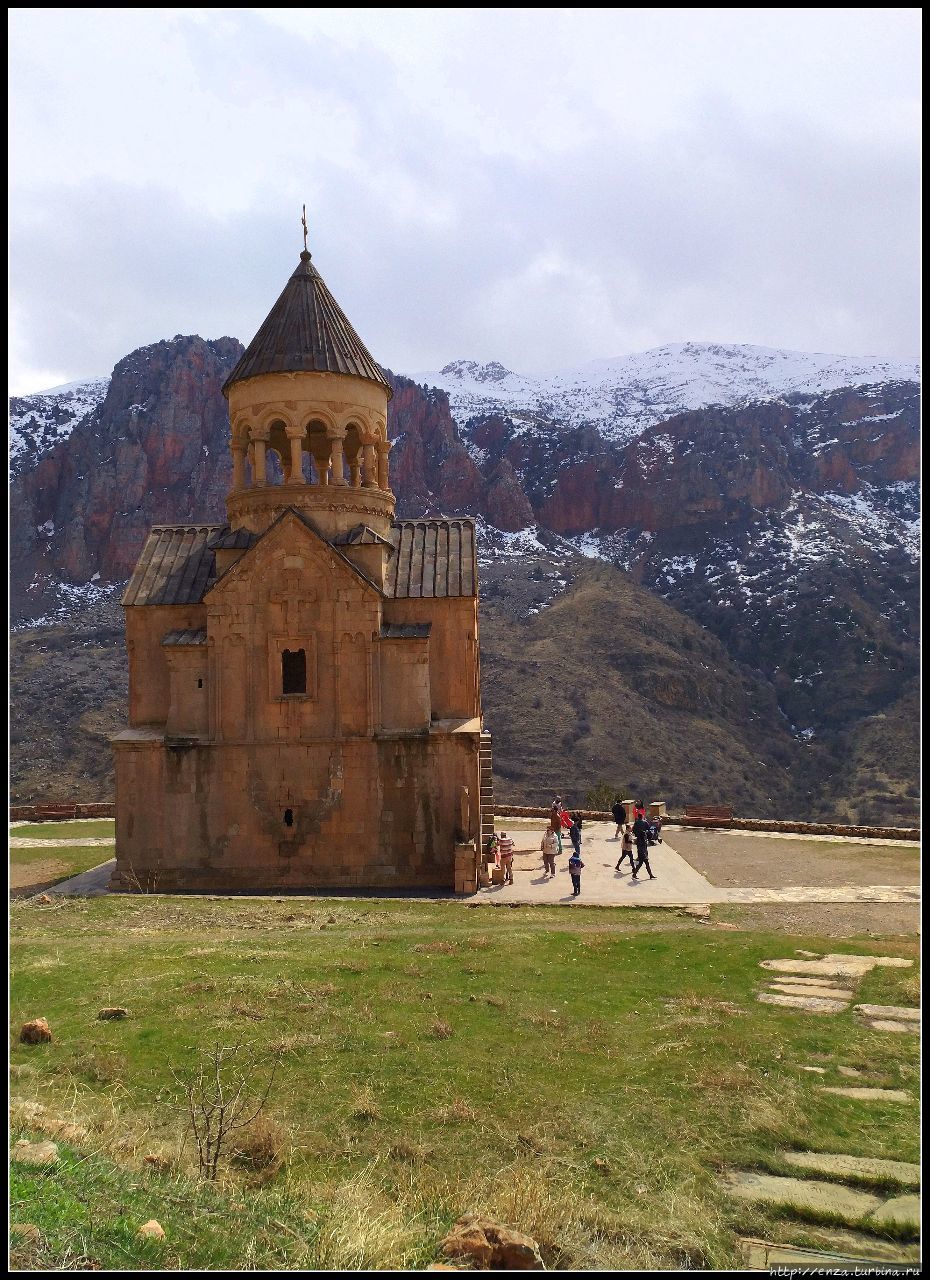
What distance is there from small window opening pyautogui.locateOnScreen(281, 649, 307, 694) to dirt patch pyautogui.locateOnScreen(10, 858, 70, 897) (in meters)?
5.17

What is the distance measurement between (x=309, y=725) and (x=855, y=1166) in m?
12.0

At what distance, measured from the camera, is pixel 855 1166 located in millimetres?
4977

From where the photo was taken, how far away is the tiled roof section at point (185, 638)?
1634 cm

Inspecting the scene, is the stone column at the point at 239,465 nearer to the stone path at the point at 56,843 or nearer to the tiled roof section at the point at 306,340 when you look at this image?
the tiled roof section at the point at 306,340

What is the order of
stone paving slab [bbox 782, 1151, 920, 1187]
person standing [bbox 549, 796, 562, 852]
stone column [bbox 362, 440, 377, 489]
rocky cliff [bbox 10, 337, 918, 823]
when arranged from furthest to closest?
rocky cliff [bbox 10, 337, 918, 823]
stone column [bbox 362, 440, 377, 489]
person standing [bbox 549, 796, 562, 852]
stone paving slab [bbox 782, 1151, 920, 1187]

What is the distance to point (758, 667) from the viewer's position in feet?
207

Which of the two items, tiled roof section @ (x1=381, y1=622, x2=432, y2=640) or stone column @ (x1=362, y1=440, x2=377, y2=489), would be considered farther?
stone column @ (x1=362, y1=440, x2=377, y2=489)

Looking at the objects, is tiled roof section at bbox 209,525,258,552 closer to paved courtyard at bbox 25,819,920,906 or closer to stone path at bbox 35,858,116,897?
stone path at bbox 35,858,116,897

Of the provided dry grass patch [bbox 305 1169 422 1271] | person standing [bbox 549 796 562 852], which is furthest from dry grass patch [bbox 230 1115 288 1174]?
person standing [bbox 549 796 562 852]

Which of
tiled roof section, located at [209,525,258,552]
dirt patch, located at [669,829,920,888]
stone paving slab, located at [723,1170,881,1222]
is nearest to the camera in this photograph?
stone paving slab, located at [723,1170,881,1222]

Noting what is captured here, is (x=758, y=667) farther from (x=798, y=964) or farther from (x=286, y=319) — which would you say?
(x=798, y=964)

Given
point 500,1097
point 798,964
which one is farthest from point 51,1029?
point 798,964

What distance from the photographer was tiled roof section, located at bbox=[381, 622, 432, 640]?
1605 centimetres

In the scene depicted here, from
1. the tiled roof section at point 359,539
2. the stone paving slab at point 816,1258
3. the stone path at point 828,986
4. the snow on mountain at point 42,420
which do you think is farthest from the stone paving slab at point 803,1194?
the snow on mountain at point 42,420
